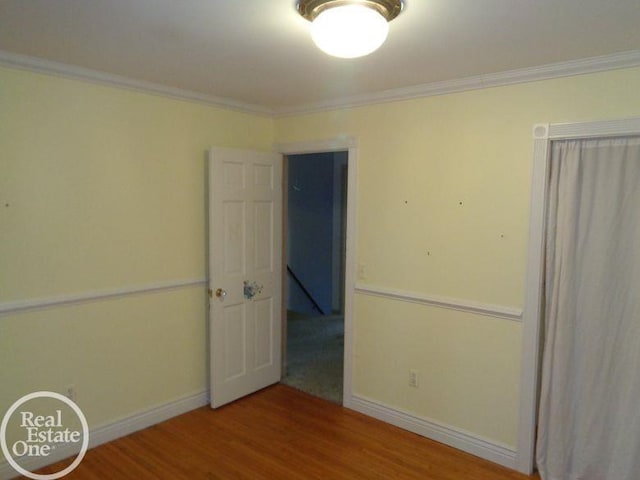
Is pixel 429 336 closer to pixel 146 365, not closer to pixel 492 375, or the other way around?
pixel 492 375

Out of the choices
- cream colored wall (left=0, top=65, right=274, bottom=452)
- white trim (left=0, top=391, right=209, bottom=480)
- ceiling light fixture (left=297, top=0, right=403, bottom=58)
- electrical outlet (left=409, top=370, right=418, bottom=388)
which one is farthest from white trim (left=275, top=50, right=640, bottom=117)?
white trim (left=0, top=391, right=209, bottom=480)

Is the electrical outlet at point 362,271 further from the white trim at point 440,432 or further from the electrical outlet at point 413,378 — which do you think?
the white trim at point 440,432

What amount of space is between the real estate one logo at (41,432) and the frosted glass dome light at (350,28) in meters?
2.57

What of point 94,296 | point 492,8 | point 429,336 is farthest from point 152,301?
point 492,8

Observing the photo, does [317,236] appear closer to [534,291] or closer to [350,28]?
[534,291]

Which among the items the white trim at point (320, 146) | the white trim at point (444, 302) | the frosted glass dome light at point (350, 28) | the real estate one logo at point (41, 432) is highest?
the frosted glass dome light at point (350, 28)

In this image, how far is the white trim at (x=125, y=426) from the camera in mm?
2582

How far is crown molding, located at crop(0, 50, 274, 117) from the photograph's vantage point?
7.85ft

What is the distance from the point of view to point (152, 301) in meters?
3.13

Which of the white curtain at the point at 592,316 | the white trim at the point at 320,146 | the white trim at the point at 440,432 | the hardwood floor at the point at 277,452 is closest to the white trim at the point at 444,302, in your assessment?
the white curtain at the point at 592,316

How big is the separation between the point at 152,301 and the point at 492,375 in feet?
7.67

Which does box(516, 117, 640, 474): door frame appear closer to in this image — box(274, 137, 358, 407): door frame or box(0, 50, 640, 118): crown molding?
box(0, 50, 640, 118): crown molding

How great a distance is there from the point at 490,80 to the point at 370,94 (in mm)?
827

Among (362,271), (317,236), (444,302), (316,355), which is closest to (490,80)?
(444,302)
